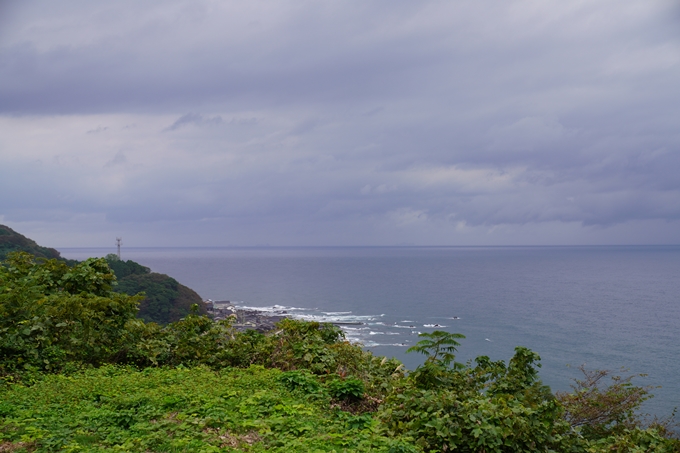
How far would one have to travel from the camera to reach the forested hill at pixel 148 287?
4208 cm

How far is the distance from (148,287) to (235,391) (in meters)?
41.1

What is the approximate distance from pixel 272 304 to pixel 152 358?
223 ft

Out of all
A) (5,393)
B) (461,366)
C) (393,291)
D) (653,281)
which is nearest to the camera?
(5,393)

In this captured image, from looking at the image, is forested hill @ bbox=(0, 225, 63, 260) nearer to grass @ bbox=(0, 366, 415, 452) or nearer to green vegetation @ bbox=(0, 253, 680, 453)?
green vegetation @ bbox=(0, 253, 680, 453)

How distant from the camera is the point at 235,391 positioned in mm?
7453

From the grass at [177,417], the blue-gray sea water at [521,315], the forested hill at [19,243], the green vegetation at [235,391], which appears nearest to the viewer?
the grass at [177,417]

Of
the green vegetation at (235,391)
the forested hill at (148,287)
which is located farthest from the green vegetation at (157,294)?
the green vegetation at (235,391)

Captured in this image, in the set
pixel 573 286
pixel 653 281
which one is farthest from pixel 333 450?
pixel 653 281

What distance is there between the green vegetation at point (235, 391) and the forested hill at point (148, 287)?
29.9 meters

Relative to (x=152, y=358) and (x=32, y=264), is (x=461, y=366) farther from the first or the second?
(x=32, y=264)

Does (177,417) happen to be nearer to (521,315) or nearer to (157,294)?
(157,294)

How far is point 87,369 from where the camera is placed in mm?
8930

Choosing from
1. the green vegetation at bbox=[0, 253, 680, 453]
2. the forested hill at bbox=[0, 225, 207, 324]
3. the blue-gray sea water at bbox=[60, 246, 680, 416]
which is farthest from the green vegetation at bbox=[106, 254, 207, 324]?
the green vegetation at bbox=[0, 253, 680, 453]

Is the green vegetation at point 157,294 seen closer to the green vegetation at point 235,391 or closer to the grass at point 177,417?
the green vegetation at point 235,391
